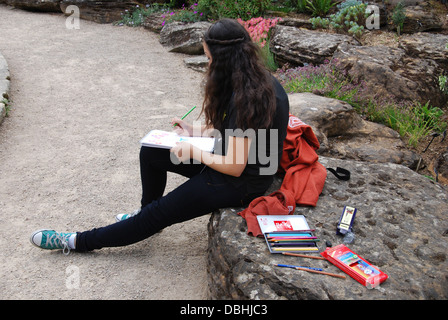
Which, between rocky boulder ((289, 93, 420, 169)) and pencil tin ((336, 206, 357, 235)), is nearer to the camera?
pencil tin ((336, 206, 357, 235))

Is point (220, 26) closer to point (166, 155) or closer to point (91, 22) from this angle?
point (166, 155)

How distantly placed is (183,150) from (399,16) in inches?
225

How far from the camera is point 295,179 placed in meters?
2.76

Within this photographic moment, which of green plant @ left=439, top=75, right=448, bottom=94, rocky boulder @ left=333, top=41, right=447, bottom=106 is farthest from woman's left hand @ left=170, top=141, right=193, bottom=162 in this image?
green plant @ left=439, top=75, right=448, bottom=94

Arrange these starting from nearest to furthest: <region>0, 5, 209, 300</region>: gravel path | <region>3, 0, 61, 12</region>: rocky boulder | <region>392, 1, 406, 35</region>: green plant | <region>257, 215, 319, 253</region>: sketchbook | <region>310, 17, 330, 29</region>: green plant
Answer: <region>257, 215, 319, 253</region>: sketchbook
<region>0, 5, 209, 300</region>: gravel path
<region>392, 1, 406, 35</region>: green plant
<region>310, 17, 330, 29</region>: green plant
<region>3, 0, 61, 12</region>: rocky boulder

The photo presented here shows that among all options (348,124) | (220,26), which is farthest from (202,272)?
(348,124)

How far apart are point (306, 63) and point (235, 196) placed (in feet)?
13.6

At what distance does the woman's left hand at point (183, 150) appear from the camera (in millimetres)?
2520

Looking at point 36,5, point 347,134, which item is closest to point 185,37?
point 36,5

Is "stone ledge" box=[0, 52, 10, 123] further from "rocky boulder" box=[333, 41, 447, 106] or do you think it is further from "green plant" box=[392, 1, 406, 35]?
"green plant" box=[392, 1, 406, 35]

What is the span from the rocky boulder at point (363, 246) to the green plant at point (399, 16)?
464 centimetres

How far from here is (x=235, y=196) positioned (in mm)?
2574

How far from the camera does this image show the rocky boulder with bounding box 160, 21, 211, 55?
7.77 metres

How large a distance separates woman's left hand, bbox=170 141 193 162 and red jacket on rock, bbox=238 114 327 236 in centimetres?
48
